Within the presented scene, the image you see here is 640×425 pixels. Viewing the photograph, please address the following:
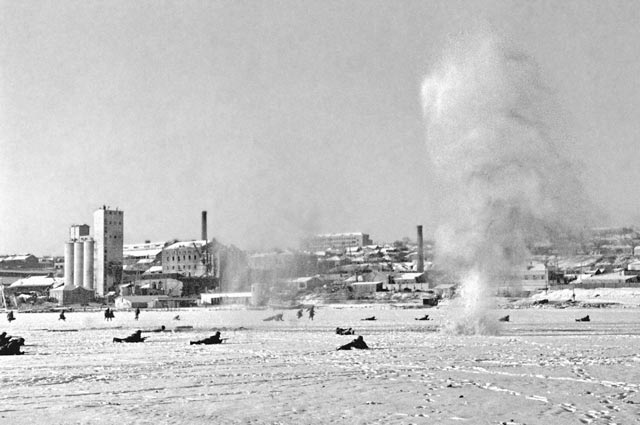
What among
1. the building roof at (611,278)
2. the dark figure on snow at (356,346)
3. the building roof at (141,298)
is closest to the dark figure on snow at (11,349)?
the dark figure on snow at (356,346)

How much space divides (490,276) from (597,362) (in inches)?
635

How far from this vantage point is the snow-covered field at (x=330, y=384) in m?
17.7

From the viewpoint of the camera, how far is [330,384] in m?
22.7

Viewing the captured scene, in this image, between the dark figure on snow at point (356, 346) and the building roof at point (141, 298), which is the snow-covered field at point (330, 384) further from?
the building roof at point (141, 298)

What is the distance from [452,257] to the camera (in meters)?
45.1

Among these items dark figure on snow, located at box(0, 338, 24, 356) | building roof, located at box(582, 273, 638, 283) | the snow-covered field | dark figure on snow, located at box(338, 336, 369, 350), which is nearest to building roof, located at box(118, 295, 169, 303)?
building roof, located at box(582, 273, 638, 283)

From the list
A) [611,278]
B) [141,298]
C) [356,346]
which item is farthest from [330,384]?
[141,298]

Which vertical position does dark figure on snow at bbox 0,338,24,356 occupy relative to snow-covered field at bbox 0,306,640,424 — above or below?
above

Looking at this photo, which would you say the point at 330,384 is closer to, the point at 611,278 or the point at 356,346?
the point at 356,346

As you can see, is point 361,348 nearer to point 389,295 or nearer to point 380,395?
point 380,395

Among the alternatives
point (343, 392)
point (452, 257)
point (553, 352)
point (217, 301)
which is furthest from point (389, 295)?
point (343, 392)

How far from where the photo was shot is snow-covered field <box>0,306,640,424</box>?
17.7 meters

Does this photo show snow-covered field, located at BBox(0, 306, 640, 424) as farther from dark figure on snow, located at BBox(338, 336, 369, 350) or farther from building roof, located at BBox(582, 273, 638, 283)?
building roof, located at BBox(582, 273, 638, 283)

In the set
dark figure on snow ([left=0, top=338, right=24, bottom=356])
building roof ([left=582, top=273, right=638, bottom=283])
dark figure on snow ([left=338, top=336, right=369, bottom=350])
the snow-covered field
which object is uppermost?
building roof ([left=582, top=273, right=638, bottom=283])
